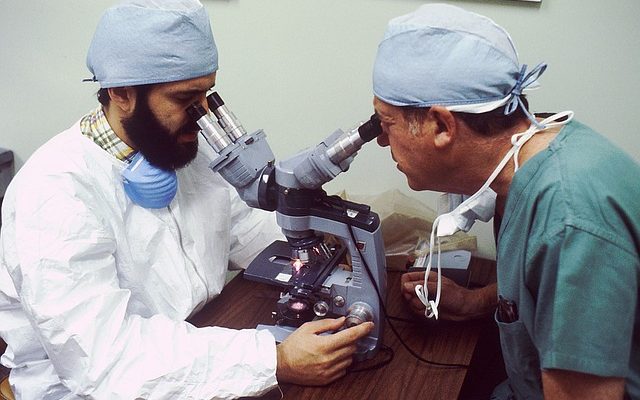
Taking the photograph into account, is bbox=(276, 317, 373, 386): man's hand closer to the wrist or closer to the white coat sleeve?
the white coat sleeve

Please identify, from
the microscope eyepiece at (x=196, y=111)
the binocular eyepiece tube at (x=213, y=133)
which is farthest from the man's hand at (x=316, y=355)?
the microscope eyepiece at (x=196, y=111)

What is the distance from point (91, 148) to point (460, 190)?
0.90 meters

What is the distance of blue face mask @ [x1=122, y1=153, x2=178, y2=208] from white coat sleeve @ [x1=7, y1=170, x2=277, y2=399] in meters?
0.12

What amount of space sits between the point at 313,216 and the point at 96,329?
537mm

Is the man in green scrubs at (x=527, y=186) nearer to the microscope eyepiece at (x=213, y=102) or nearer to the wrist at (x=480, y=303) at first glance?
the wrist at (x=480, y=303)

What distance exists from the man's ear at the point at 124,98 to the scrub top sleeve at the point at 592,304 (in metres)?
1.04

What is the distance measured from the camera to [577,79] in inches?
72.1

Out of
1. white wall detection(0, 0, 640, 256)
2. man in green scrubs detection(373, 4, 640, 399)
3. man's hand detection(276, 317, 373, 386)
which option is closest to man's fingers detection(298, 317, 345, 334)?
man's hand detection(276, 317, 373, 386)

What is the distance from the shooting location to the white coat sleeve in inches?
51.6

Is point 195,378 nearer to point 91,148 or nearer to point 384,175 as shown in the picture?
point 91,148

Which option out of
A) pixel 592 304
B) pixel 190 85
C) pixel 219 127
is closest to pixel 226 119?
pixel 219 127

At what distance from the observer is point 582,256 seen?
0.98 m

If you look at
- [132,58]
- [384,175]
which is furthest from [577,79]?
[132,58]

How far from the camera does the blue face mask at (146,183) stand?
4.95 feet
